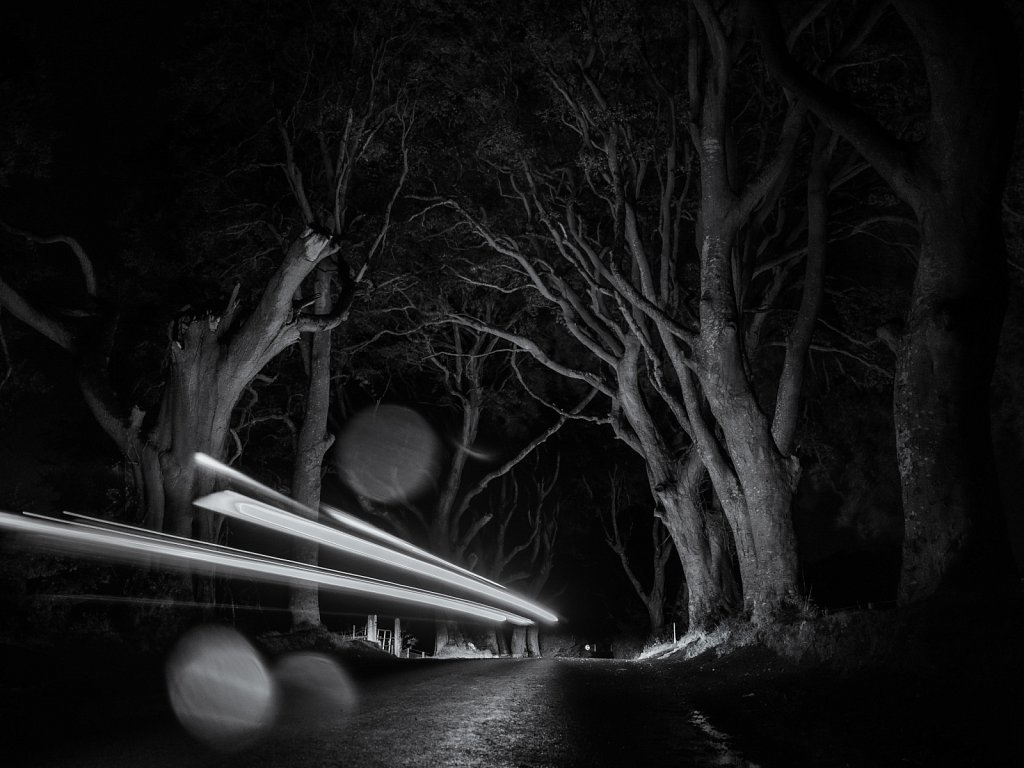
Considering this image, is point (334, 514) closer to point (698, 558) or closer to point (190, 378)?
point (190, 378)

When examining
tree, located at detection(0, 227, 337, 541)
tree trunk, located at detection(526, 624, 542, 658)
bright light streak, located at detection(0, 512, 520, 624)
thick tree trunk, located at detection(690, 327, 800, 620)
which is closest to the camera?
thick tree trunk, located at detection(690, 327, 800, 620)

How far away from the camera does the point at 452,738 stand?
199 inches

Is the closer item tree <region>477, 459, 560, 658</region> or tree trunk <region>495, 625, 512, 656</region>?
tree <region>477, 459, 560, 658</region>

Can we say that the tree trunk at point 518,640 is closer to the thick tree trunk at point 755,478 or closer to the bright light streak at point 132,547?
the bright light streak at point 132,547

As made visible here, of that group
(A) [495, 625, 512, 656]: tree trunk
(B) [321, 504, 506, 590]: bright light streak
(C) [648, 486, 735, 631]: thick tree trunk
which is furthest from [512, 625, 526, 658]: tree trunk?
(C) [648, 486, 735, 631]: thick tree trunk

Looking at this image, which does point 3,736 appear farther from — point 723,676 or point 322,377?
point 322,377

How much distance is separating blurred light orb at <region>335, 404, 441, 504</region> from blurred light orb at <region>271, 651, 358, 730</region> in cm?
1508

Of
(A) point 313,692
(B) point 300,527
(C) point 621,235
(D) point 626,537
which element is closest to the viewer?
(A) point 313,692

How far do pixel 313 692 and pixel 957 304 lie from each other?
708cm

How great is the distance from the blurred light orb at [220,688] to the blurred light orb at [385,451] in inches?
611

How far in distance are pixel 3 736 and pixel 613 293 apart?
11.0 meters

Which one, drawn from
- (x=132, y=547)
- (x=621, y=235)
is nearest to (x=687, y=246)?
(x=621, y=235)

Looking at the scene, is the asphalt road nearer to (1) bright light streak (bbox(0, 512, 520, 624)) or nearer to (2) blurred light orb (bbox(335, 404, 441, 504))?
(1) bright light streak (bbox(0, 512, 520, 624))

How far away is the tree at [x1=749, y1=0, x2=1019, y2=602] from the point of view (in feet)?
21.6
